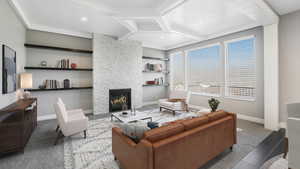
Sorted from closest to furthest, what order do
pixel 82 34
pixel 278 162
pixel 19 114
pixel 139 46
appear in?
pixel 278 162, pixel 19 114, pixel 82 34, pixel 139 46

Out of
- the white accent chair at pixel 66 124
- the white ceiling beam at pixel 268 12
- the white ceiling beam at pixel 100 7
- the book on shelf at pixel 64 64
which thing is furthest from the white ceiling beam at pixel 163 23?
the book on shelf at pixel 64 64

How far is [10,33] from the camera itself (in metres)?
2.79

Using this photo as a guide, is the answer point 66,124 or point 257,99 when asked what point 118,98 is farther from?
point 257,99

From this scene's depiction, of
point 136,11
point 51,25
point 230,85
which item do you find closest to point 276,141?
point 230,85

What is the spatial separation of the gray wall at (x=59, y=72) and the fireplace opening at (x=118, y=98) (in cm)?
74

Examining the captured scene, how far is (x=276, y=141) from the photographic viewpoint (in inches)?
106

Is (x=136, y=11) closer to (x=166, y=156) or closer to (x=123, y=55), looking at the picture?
(x=123, y=55)

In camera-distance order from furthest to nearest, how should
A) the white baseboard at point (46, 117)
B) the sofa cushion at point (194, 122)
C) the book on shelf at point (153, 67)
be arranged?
the book on shelf at point (153, 67), the white baseboard at point (46, 117), the sofa cushion at point (194, 122)

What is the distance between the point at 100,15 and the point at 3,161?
139 inches

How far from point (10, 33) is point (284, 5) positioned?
20.1 ft

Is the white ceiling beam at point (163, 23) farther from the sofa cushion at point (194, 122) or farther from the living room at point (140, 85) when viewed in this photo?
the sofa cushion at point (194, 122)

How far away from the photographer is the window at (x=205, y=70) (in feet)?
16.6

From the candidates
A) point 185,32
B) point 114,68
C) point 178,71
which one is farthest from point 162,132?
point 178,71

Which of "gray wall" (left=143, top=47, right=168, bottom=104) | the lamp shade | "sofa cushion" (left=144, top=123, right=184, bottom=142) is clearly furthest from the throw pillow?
"gray wall" (left=143, top=47, right=168, bottom=104)
